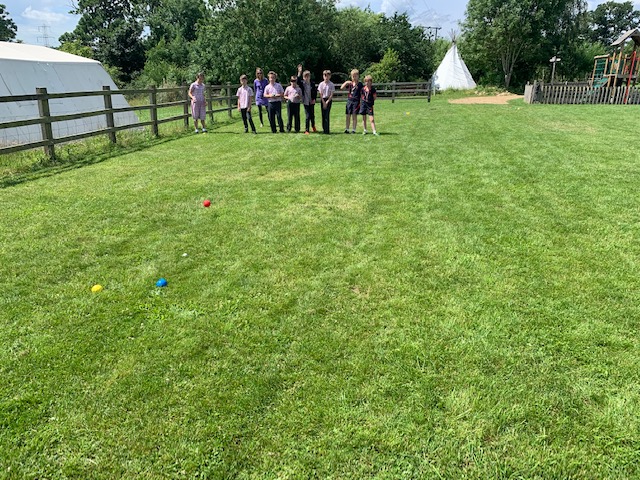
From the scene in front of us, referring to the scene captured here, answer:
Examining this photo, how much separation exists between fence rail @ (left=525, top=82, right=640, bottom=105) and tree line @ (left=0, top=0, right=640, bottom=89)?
14.4m

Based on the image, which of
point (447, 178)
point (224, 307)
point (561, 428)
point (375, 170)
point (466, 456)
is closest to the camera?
point (466, 456)

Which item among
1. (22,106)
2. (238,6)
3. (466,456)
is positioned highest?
(238,6)

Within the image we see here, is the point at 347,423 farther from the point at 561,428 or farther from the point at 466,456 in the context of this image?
the point at 561,428

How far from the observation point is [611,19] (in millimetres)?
75312

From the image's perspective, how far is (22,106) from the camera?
12.5m

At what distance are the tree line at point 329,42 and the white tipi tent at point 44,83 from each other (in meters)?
15.9

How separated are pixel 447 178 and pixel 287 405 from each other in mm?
5570

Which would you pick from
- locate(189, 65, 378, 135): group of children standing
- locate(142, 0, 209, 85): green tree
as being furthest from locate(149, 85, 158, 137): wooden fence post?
locate(142, 0, 209, 85): green tree

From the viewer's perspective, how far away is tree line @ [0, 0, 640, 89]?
1198 inches

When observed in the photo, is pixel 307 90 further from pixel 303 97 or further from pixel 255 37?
pixel 255 37

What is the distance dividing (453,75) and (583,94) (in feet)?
51.0

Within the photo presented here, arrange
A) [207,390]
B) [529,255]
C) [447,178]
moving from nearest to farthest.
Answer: [207,390] → [529,255] → [447,178]

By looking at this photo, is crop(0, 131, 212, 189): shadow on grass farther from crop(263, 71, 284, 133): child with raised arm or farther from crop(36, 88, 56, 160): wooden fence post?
crop(263, 71, 284, 133): child with raised arm

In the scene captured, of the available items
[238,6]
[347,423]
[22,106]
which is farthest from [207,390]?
[238,6]
